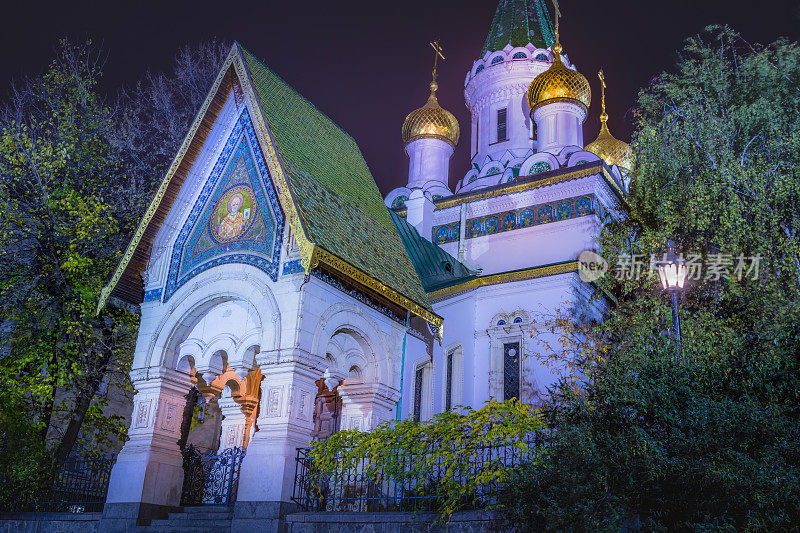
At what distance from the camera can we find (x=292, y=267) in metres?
9.52

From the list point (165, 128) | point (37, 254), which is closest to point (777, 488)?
point (37, 254)

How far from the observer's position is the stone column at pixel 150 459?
9633 mm

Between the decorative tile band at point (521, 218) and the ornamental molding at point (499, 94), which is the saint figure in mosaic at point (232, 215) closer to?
the decorative tile band at point (521, 218)

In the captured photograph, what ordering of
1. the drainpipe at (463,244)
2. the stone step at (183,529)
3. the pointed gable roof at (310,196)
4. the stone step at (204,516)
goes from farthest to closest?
the drainpipe at (463,244) < the pointed gable roof at (310,196) < the stone step at (204,516) < the stone step at (183,529)

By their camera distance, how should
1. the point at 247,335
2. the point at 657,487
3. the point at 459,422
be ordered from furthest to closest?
the point at 247,335, the point at 459,422, the point at 657,487

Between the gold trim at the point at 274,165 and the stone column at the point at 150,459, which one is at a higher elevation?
the gold trim at the point at 274,165

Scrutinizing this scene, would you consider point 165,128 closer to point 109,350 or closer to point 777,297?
point 109,350

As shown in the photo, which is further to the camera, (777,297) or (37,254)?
(37,254)

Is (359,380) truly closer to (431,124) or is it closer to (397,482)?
(397,482)

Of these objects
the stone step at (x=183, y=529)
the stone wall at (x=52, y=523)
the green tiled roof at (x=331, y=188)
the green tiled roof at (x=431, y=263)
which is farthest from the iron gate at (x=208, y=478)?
the green tiled roof at (x=431, y=263)

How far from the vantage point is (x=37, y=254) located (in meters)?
14.3

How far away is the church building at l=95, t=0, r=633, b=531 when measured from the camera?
9305mm

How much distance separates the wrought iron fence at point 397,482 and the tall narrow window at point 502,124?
1407 cm

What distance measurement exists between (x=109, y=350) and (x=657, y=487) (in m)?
11.4
